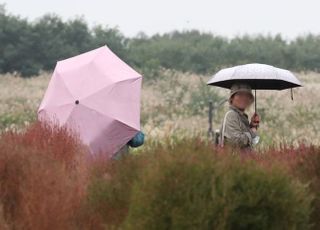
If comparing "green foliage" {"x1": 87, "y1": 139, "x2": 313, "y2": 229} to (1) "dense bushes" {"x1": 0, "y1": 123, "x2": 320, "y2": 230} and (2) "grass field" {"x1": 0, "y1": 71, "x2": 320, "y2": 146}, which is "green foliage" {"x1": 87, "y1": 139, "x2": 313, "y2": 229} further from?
(2) "grass field" {"x1": 0, "y1": 71, "x2": 320, "y2": 146}

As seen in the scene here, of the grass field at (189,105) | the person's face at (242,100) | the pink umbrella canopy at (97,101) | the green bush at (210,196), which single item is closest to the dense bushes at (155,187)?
the green bush at (210,196)

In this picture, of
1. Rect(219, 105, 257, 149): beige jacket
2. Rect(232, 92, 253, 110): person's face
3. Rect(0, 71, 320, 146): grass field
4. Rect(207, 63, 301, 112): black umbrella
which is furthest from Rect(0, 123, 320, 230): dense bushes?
Rect(0, 71, 320, 146): grass field

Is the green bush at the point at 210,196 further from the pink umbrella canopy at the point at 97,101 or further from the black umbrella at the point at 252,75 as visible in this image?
the black umbrella at the point at 252,75

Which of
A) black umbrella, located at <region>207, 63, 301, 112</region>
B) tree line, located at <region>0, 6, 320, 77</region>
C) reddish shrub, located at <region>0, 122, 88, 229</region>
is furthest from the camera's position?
tree line, located at <region>0, 6, 320, 77</region>

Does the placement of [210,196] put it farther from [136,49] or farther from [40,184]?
[136,49]

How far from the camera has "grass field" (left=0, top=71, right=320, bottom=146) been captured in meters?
29.7

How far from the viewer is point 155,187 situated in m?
6.52

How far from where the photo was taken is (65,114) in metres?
10.1

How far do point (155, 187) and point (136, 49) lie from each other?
55879 mm

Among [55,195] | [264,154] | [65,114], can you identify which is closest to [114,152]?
[65,114]

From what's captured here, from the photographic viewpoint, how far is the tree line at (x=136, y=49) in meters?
51.9

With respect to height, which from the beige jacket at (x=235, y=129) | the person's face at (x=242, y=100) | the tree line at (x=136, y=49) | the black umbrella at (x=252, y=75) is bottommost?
the beige jacket at (x=235, y=129)

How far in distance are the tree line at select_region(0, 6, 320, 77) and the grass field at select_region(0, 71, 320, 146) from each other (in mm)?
6089

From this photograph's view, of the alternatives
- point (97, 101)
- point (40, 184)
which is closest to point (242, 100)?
point (97, 101)
